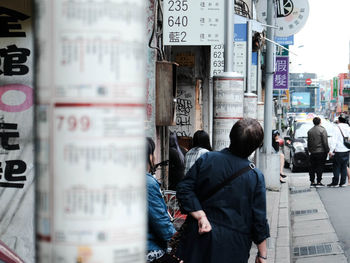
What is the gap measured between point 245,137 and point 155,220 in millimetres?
901

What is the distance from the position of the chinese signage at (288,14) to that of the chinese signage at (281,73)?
2440 mm

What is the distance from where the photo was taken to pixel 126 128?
1.90m

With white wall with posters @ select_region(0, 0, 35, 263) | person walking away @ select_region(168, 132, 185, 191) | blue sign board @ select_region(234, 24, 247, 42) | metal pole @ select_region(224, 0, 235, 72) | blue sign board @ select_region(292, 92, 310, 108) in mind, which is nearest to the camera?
white wall with posters @ select_region(0, 0, 35, 263)

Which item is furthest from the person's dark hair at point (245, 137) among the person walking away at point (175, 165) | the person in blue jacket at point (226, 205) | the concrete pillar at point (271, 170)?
the concrete pillar at point (271, 170)

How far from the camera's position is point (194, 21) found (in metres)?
8.02

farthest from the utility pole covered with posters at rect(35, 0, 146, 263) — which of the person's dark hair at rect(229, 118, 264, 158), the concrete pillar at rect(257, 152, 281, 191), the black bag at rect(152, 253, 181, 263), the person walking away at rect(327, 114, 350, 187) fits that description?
the person walking away at rect(327, 114, 350, 187)

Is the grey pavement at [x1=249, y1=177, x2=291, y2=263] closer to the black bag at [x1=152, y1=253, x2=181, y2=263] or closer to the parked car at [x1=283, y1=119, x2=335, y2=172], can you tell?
the black bag at [x1=152, y1=253, x2=181, y2=263]

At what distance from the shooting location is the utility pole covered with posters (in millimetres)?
1861

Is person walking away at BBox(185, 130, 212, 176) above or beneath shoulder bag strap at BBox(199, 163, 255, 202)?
beneath

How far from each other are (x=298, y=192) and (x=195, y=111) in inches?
141

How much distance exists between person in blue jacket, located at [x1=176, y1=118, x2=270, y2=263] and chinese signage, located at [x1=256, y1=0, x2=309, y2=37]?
13.5 m

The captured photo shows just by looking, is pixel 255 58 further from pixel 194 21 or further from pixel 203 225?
pixel 203 225

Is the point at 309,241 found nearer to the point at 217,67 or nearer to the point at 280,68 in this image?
the point at 217,67

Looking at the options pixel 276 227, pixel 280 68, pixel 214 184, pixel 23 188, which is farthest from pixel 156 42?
pixel 280 68
